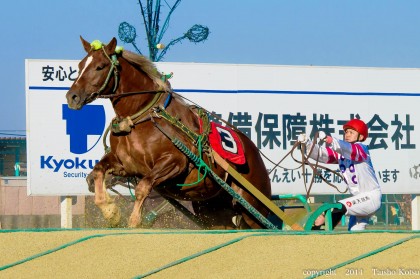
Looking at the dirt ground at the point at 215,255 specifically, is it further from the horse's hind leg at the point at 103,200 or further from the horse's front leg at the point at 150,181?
the horse's hind leg at the point at 103,200

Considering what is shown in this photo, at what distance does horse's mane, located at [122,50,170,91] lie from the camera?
10.8 metres

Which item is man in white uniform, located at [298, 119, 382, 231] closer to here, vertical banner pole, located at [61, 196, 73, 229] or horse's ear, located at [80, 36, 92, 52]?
horse's ear, located at [80, 36, 92, 52]

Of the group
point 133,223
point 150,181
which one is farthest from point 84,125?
point 133,223

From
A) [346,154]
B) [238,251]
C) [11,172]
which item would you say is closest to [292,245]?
[238,251]

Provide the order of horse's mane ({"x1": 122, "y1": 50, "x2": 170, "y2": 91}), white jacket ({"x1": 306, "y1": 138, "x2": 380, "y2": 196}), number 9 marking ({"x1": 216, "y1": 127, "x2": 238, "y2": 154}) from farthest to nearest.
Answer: number 9 marking ({"x1": 216, "y1": 127, "x2": 238, "y2": 154}) < horse's mane ({"x1": 122, "y1": 50, "x2": 170, "y2": 91}) < white jacket ({"x1": 306, "y1": 138, "x2": 380, "y2": 196})

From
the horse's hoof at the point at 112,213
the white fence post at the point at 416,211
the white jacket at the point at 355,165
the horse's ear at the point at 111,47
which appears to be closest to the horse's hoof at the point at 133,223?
the horse's hoof at the point at 112,213

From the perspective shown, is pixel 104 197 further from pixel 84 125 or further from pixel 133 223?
pixel 84 125

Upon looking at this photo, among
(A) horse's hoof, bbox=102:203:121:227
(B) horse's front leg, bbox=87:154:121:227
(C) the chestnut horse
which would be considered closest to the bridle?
(C) the chestnut horse

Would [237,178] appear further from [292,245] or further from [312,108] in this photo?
[312,108]

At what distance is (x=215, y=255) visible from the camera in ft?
25.1

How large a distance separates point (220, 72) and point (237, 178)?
4725mm

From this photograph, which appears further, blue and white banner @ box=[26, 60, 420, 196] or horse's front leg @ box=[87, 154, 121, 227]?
blue and white banner @ box=[26, 60, 420, 196]

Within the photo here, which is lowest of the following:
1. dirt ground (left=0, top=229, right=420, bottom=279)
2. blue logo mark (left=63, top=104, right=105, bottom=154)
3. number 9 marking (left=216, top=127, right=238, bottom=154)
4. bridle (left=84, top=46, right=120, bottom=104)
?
dirt ground (left=0, top=229, right=420, bottom=279)

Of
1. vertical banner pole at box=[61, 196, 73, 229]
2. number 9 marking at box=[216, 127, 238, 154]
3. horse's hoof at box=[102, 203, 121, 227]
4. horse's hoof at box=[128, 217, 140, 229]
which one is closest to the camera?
horse's hoof at box=[128, 217, 140, 229]
